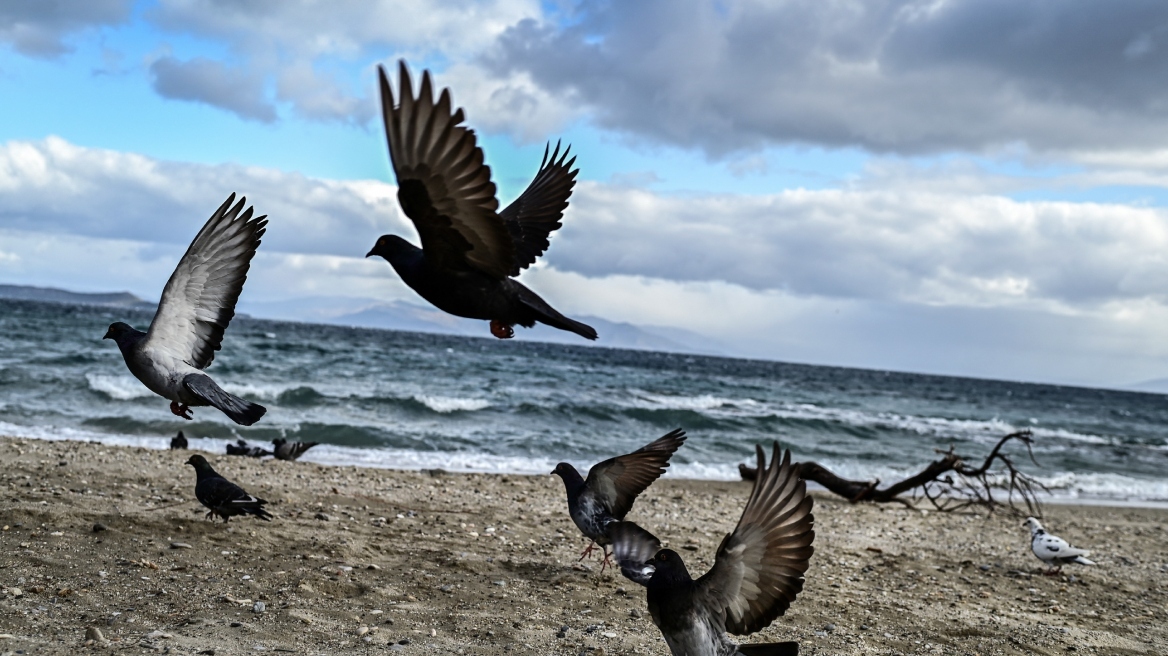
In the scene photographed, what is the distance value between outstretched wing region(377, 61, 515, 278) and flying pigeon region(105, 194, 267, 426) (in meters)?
1.36

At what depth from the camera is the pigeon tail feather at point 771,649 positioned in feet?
12.7

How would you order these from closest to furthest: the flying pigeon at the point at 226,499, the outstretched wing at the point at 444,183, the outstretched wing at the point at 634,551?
the outstretched wing at the point at 444,183
the outstretched wing at the point at 634,551
the flying pigeon at the point at 226,499

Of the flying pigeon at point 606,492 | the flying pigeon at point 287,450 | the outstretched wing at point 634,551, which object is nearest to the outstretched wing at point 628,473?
the flying pigeon at point 606,492

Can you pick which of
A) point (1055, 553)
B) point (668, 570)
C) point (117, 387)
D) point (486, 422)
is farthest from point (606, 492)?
point (117, 387)

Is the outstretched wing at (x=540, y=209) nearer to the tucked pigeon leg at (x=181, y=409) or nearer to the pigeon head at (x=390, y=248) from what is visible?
the pigeon head at (x=390, y=248)

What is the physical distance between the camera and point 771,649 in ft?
13.0

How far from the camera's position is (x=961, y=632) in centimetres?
654

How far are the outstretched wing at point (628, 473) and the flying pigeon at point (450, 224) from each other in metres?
2.79

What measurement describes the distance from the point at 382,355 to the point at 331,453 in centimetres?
2810

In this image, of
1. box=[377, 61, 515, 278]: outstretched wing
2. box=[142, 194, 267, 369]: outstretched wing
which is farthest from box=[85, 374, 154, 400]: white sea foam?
box=[377, 61, 515, 278]: outstretched wing

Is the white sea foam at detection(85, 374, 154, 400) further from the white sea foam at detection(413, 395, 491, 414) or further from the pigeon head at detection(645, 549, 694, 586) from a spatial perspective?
the pigeon head at detection(645, 549, 694, 586)

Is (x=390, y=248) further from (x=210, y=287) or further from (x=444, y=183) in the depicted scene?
(x=210, y=287)

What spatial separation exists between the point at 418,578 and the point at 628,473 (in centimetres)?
171

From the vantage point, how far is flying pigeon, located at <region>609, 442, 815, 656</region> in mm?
3539
